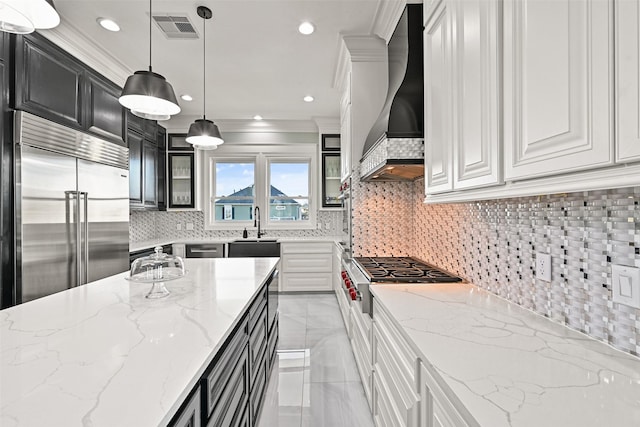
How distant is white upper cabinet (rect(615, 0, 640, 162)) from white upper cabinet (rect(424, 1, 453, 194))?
82cm

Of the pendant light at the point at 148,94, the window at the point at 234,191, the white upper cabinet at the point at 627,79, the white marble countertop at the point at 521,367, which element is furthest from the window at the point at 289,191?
the white upper cabinet at the point at 627,79

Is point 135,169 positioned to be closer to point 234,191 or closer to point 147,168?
point 147,168

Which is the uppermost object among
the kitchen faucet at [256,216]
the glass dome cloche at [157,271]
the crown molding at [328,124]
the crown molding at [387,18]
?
the crown molding at [387,18]

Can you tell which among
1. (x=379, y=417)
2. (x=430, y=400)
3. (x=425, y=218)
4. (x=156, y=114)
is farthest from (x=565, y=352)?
(x=156, y=114)

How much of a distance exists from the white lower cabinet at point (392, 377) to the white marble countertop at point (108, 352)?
0.69 metres

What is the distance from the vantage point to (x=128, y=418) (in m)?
0.66

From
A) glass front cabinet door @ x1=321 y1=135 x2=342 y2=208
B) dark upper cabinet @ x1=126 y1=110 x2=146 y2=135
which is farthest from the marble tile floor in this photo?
dark upper cabinet @ x1=126 y1=110 x2=146 y2=135

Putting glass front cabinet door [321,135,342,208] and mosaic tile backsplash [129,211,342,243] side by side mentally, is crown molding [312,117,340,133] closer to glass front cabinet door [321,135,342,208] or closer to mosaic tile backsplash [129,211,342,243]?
glass front cabinet door [321,135,342,208]

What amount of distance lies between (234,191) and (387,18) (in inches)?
147

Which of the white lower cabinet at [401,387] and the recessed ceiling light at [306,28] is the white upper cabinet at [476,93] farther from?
the recessed ceiling light at [306,28]

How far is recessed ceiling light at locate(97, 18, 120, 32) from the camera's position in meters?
2.61

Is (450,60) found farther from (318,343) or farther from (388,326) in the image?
(318,343)

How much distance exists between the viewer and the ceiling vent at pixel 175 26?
2562 millimetres

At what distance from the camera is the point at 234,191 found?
5473 mm
